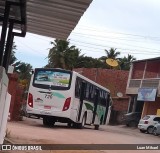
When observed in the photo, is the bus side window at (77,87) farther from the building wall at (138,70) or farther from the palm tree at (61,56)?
the palm tree at (61,56)

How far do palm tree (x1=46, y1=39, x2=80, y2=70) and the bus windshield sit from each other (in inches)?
1473

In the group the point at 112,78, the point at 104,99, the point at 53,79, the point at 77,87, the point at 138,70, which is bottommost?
the point at 104,99

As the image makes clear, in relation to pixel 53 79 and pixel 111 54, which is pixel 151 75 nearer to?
pixel 53 79

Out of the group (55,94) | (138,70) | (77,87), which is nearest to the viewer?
(55,94)

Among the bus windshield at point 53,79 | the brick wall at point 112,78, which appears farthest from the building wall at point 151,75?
the bus windshield at point 53,79

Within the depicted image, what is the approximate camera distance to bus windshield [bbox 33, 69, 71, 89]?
22.8 meters

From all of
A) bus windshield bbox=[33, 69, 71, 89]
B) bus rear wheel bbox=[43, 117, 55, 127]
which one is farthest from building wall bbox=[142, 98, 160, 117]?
bus windshield bbox=[33, 69, 71, 89]

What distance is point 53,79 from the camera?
75.4 ft

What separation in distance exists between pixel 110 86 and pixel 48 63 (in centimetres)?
1186

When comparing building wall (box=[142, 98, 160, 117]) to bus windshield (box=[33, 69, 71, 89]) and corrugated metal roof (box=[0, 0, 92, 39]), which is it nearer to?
bus windshield (box=[33, 69, 71, 89])

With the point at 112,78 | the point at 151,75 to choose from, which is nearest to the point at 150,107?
the point at 151,75

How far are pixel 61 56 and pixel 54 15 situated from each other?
178 feet

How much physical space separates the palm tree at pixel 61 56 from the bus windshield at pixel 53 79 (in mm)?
37425

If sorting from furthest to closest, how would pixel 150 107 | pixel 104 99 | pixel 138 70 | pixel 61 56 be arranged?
1. pixel 61 56
2. pixel 138 70
3. pixel 150 107
4. pixel 104 99
